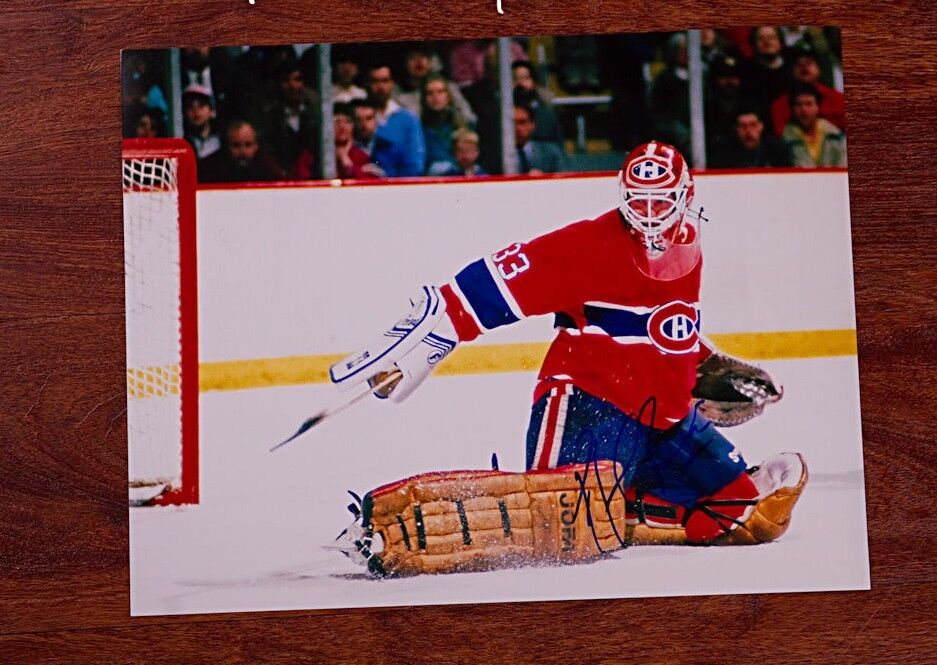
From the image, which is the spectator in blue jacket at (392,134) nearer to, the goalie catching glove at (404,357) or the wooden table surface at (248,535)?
the wooden table surface at (248,535)

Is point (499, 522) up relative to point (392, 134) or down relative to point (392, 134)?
down

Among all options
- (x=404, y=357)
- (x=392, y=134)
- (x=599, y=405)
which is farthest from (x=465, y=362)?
(x=392, y=134)

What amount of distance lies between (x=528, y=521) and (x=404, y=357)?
266 millimetres

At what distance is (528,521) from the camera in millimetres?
1249

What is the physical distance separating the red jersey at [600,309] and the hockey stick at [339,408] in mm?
107

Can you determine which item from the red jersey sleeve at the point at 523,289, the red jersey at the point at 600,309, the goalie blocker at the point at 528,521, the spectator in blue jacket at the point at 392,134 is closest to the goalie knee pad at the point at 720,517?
the goalie blocker at the point at 528,521

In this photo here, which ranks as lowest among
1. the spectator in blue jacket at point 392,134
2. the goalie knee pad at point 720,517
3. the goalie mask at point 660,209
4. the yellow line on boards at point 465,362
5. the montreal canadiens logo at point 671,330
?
the goalie knee pad at point 720,517

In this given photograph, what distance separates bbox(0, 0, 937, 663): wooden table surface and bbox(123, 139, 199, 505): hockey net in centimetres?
2

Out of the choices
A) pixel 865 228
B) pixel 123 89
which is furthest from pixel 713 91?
pixel 123 89

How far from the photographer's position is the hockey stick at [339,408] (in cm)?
126

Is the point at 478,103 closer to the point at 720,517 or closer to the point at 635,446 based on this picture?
the point at 635,446

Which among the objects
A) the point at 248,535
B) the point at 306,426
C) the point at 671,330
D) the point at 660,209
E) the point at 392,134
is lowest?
the point at 248,535

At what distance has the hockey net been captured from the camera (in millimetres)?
1264

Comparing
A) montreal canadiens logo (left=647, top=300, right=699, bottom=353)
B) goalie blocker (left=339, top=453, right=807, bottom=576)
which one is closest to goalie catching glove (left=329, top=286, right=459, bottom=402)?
goalie blocker (left=339, top=453, right=807, bottom=576)
